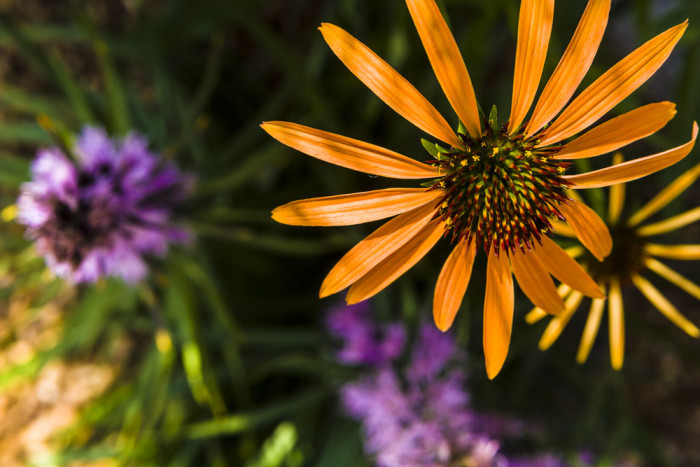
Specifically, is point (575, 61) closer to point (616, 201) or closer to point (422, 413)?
point (616, 201)

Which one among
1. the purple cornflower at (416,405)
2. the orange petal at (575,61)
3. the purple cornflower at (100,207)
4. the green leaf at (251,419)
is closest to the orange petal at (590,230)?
the orange petal at (575,61)

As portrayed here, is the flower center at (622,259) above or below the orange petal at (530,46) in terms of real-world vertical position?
below

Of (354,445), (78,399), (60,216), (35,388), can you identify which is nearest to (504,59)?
(354,445)

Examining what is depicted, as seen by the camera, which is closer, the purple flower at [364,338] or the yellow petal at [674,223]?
the yellow petal at [674,223]

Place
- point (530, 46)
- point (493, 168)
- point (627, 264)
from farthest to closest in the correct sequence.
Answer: point (627, 264) < point (493, 168) < point (530, 46)

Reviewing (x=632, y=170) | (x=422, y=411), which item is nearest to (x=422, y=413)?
(x=422, y=411)

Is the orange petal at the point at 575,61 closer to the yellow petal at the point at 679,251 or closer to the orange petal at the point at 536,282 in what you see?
the orange petal at the point at 536,282

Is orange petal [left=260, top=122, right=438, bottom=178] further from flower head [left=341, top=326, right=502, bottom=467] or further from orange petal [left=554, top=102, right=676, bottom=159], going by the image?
flower head [left=341, top=326, right=502, bottom=467]
